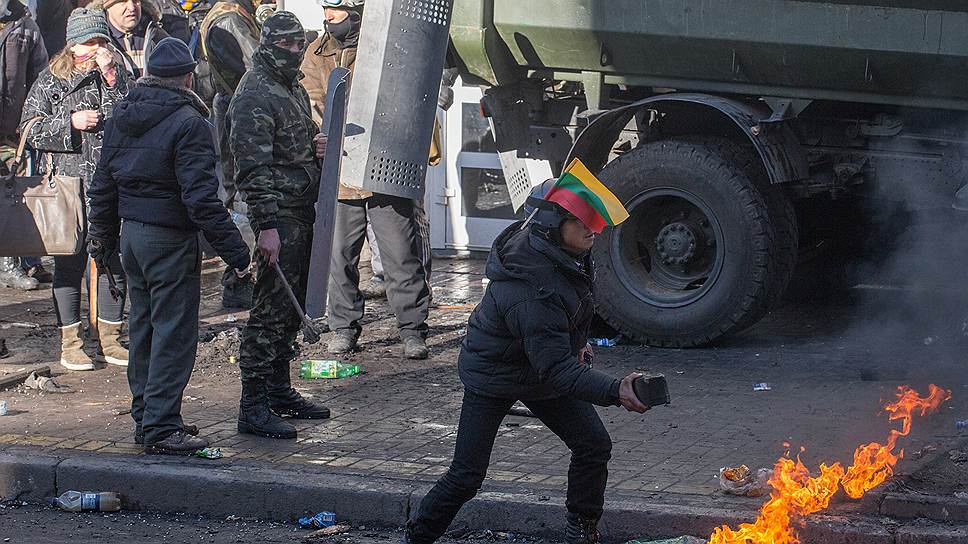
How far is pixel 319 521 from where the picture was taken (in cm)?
565

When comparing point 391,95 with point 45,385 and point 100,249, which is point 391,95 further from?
point 45,385

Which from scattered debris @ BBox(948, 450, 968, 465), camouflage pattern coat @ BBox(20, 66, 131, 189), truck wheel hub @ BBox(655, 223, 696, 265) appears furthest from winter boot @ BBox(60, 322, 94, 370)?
scattered debris @ BBox(948, 450, 968, 465)

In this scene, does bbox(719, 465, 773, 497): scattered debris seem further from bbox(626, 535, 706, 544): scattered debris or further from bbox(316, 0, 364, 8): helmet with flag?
bbox(316, 0, 364, 8): helmet with flag

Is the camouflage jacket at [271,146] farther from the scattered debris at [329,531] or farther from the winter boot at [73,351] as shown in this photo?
the winter boot at [73,351]

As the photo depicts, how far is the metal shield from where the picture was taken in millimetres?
8203

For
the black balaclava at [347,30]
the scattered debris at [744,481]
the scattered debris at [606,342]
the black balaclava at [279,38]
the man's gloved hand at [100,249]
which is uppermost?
the black balaclava at [347,30]

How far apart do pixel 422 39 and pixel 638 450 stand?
3089 mm

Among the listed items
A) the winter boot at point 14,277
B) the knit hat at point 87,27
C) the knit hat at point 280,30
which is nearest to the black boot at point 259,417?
the knit hat at point 280,30

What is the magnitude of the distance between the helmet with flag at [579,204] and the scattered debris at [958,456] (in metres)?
2.17

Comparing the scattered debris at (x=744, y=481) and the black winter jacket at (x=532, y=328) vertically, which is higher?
the black winter jacket at (x=532, y=328)

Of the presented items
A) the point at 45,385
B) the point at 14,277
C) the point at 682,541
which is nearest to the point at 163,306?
the point at 45,385

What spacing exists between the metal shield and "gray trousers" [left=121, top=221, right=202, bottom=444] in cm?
201

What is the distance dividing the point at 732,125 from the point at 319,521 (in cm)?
399

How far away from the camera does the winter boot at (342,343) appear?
846cm
